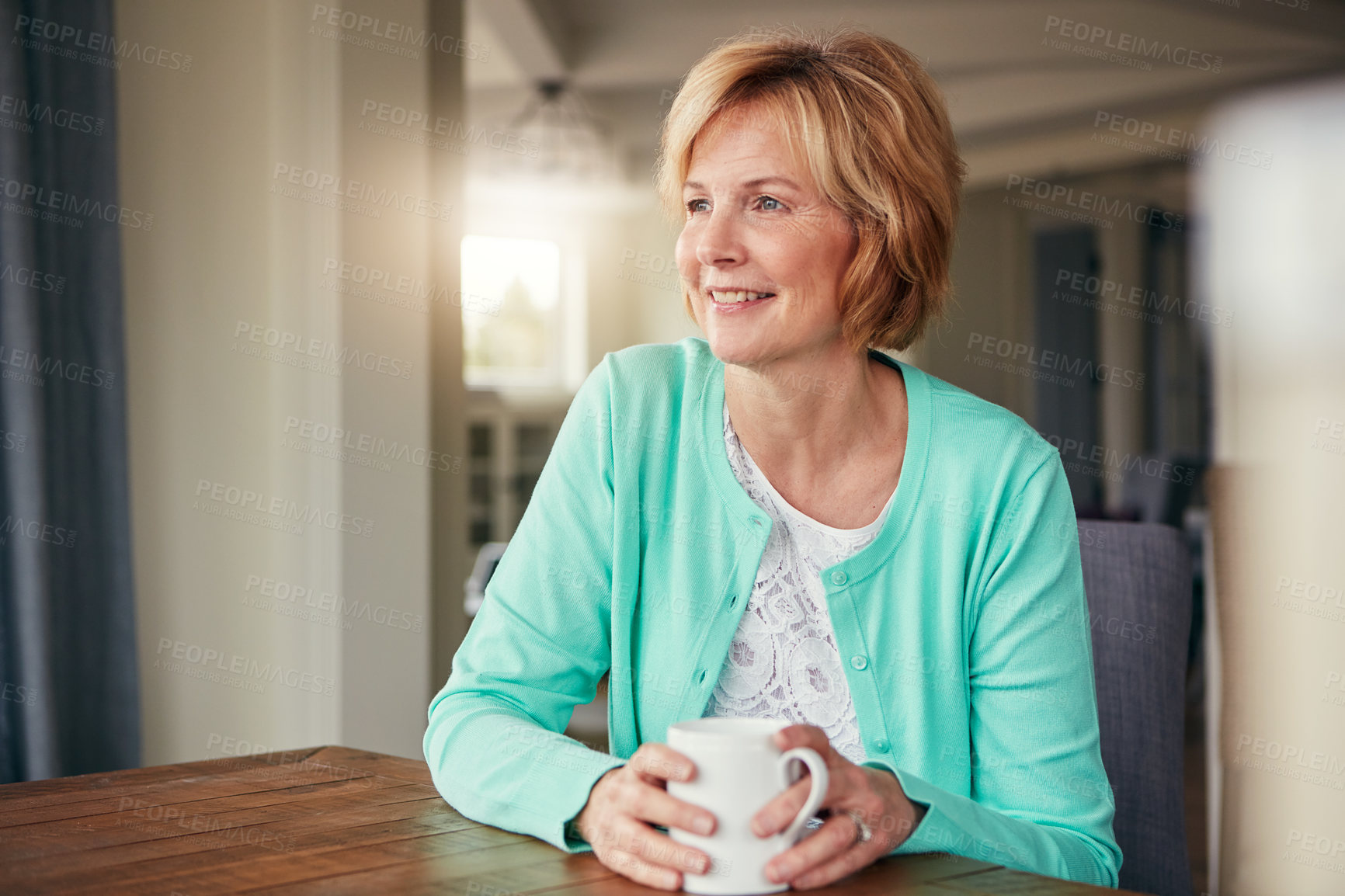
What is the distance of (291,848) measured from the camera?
88 cm

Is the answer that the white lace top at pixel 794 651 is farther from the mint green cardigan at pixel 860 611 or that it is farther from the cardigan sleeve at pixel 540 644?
the cardigan sleeve at pixel 540 644

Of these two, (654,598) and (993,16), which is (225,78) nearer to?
(654,598)

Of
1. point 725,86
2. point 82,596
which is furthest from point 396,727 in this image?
point 725,86

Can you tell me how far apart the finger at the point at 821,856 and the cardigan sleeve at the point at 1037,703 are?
0.16m

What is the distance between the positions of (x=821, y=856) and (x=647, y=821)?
0.41 ft

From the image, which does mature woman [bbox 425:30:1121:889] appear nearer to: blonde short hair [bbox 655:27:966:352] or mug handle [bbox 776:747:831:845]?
blonde short hair [bbox 655:27:966:352]

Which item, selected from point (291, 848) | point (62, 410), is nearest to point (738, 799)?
point (291, 848)

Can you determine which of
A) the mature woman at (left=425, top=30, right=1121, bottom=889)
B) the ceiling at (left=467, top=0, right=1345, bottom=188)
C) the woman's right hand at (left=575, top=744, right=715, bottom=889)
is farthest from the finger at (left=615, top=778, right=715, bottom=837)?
the ceiling at (left=467, top=0, right=1345, bottom=188)

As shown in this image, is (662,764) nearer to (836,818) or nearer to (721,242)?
(836,818)

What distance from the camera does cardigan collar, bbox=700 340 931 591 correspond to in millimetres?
1170

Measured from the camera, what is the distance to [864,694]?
1162mm

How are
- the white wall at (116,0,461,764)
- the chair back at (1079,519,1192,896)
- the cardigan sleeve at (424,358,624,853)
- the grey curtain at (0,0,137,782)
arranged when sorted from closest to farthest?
the cardigan sleeve at (424,358,624,853)
the chair back at (1079,519,1192,896)
the grey curtain at (0,0,137,782)
the white wall at (116,0,461,764)

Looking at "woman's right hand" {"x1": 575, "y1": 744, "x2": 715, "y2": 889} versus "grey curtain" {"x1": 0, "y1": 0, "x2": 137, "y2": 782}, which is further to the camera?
"grey curtain" {"x1": 0, "y1": 0, "x2": 137, "y2": 782}

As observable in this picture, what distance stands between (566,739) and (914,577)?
1.26 feet
